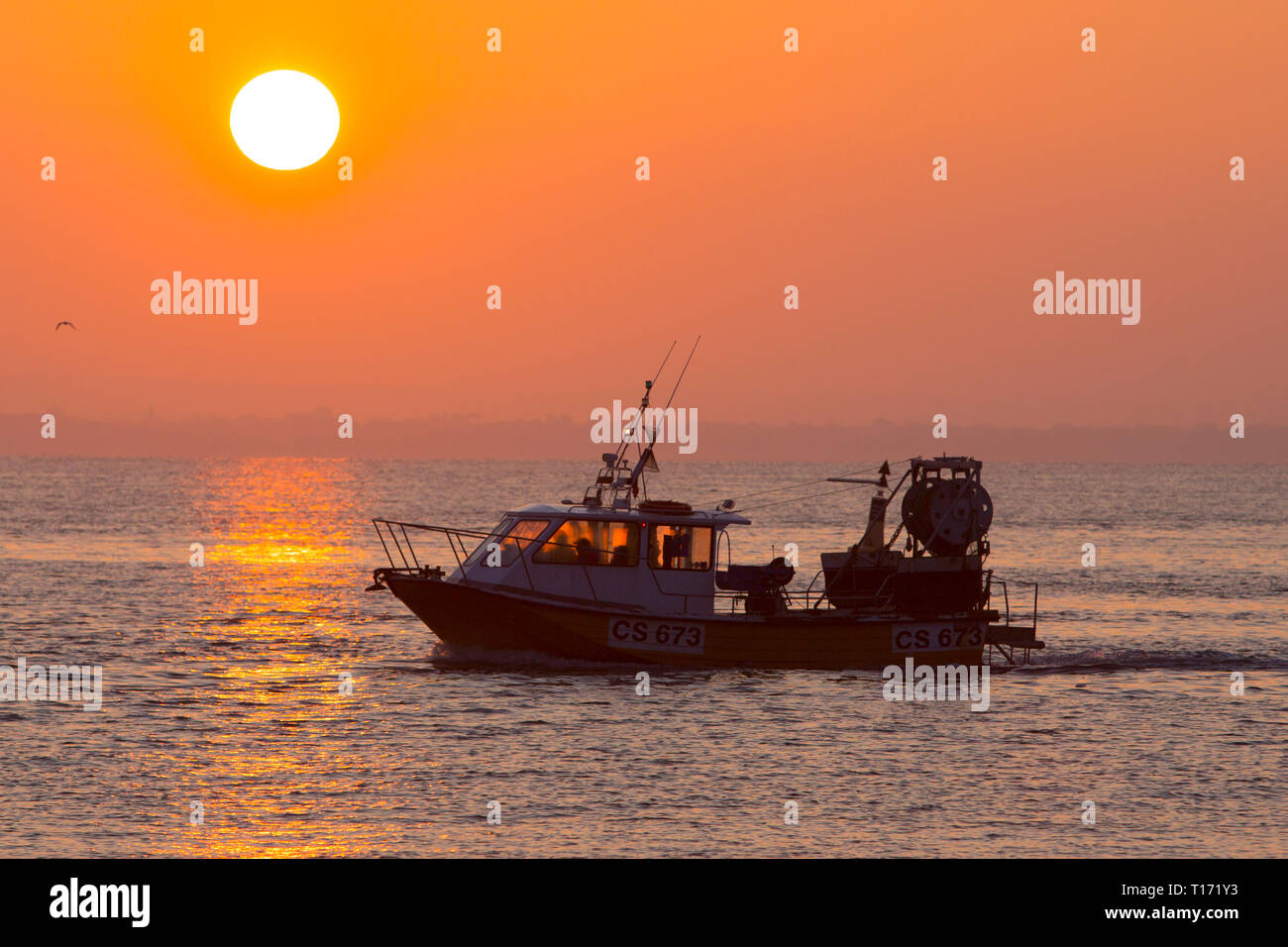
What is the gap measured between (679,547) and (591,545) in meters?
1.88

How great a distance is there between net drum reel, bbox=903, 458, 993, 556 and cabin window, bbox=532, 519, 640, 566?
6.64 m

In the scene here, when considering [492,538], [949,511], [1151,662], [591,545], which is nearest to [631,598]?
[591,545]

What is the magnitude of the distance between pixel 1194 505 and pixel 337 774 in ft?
511

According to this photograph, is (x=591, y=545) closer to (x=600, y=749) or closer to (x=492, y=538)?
(x=492, y=538)

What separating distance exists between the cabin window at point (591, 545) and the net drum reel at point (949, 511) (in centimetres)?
664

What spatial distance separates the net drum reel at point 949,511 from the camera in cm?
3011

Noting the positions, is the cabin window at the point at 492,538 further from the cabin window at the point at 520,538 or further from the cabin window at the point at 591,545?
the cabin window at the point at 591,545

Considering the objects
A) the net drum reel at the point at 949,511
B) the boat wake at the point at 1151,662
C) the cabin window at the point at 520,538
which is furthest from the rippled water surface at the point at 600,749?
the net drum reel at the point at 949,511

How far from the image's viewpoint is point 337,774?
68.5 ft

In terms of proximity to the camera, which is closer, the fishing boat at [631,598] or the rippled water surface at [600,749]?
the rippled water surface at [600,749]

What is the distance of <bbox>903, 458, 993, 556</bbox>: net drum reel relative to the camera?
30.1 meters

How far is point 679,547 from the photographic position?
93.9ft
